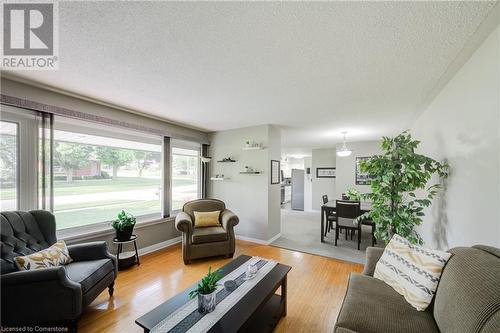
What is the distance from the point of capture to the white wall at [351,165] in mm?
5730

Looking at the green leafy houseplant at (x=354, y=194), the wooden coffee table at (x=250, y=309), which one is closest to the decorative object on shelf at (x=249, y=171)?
the green leafy houseplant at (x=354, y=194)

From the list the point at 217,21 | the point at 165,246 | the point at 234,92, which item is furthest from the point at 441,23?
the point at 165,246

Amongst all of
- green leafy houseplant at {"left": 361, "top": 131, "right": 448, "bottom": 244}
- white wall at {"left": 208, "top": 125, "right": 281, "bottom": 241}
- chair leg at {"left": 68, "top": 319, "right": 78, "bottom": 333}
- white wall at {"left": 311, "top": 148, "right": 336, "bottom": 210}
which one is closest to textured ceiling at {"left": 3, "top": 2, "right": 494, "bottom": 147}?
green leafy houseplant at {"left": 361, "top": 131, "right": 448, "bottom": 244}

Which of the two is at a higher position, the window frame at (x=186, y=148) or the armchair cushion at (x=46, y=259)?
the window frame at (x=186, y=148)

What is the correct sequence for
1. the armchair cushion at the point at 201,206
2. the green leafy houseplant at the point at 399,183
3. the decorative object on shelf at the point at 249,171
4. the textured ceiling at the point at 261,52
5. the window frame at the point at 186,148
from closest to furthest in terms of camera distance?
1. the textured ceiling at the point at 261,52
2. the green leafy houseplant at the point at 399,183
3. the armchair cushion at the point at 201,206
4. the window frame at the point at 186,148
5. the decorative object on shelf at the point at 249,171

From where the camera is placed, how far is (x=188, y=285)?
243 cm

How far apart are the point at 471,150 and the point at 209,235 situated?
3070 millimetres

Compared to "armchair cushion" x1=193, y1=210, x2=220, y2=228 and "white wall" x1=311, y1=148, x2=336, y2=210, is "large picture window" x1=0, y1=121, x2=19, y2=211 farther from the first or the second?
"white wall" x1=311, y1=148, x2=336, y2=210

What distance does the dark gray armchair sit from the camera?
1480mm

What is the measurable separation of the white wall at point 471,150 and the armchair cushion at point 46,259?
3.43 metres

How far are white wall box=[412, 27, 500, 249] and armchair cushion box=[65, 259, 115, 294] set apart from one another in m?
3.11

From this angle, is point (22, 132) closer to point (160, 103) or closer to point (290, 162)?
point (160, 103)

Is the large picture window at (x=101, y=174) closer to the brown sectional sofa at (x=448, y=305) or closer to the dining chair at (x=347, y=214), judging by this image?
the brown sectional sofa at (x=448, y=305)

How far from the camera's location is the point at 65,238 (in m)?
2.47
